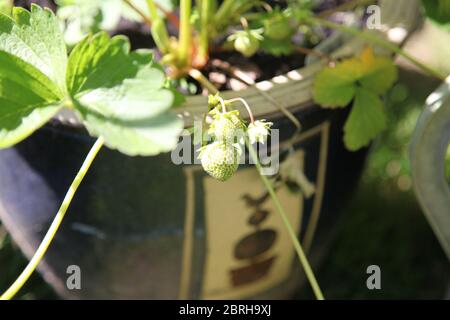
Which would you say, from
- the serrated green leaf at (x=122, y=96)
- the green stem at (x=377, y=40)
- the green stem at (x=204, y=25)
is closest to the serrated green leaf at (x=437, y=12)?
the green stem at (x=377, y=40)

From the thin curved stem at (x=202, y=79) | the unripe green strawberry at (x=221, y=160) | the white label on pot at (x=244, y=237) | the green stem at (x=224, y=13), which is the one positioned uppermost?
the green stem at (x=224, y=13)

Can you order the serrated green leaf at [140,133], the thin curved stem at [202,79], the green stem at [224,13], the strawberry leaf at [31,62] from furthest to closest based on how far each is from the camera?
the green stem at [224,13]
the thin curved stem at [202,79]
the strawberry leaf at [31,62]
the serrated green leaf at [140,133]

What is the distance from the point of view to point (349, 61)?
949mm

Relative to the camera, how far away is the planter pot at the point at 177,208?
93 centimetres

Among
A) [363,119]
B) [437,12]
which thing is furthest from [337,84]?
[437,12]

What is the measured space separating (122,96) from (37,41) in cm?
13

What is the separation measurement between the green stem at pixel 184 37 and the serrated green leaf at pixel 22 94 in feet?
0.82

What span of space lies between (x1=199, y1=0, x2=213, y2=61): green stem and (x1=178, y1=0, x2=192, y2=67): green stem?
20 mm

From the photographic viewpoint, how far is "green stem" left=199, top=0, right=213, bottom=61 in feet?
3.27

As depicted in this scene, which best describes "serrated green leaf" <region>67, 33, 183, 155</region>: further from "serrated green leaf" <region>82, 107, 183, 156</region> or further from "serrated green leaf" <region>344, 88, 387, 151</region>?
"serrated green leaf" <region>344, 88, 387, 151</region>

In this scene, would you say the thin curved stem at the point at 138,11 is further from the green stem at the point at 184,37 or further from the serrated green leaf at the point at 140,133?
the serrated green leaf at the point at 140,133

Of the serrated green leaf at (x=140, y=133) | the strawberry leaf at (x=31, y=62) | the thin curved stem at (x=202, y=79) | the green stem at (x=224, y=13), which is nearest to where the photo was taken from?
the serrated green leaf at (x=140, y=133)

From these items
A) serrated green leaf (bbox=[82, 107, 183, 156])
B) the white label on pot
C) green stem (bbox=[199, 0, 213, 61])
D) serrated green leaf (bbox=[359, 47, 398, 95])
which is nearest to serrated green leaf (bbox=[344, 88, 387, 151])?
serrated green leaf (bbox=[359, 47, 398, 95])
